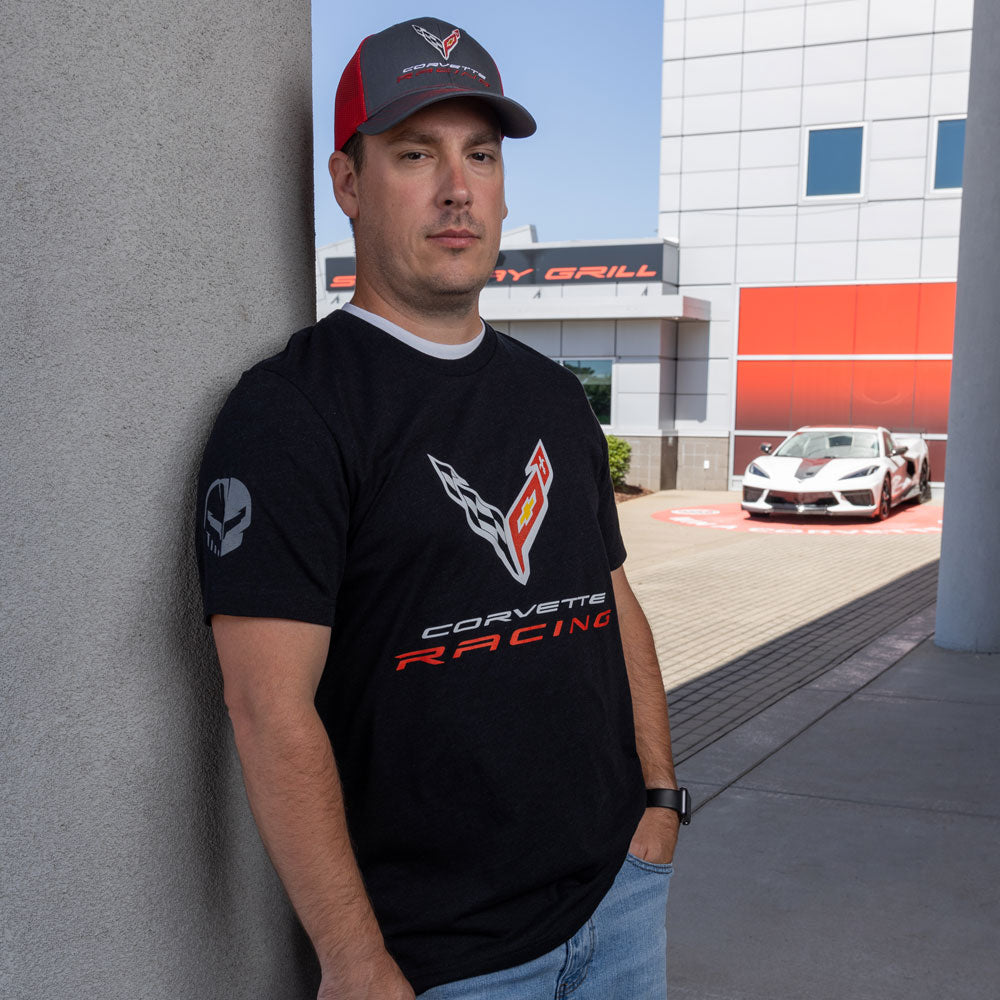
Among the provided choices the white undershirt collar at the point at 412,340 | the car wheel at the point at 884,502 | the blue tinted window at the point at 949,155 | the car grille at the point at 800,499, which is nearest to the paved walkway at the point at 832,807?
the white undershirt collar at the point at 412,340

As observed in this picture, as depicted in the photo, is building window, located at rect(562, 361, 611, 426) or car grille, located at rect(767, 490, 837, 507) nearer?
car grille, located at rect(767, 490, 837, 507)

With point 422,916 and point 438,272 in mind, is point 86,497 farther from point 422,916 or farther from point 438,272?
point 422,916

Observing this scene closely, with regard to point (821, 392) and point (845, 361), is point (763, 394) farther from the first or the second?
point (845, 361)

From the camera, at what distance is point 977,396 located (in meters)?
7.82

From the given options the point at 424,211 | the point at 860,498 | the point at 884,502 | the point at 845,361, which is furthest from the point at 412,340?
the point at 845,361

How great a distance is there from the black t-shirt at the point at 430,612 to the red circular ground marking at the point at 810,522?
49.2 feet

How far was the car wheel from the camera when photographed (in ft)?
57.6

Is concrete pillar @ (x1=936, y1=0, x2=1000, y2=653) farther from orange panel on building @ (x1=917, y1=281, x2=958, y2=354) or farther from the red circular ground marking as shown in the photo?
orange panel on building @ (x1=917, y1=281, x2=958, y2=354)

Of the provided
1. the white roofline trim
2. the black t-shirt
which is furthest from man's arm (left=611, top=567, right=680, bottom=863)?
the white roofline trim

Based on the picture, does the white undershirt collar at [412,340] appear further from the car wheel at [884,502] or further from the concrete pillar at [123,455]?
the car wheel at [884,502]

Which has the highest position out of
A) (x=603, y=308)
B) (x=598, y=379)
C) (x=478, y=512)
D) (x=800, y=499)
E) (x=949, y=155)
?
(x=949, y=155)

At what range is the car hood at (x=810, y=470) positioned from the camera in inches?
681

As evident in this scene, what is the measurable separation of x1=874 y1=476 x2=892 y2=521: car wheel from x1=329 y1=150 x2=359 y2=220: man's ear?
16722mm

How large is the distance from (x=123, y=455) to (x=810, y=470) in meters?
16.9
